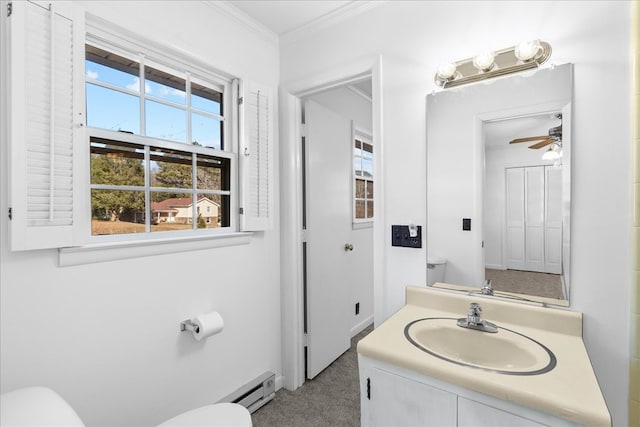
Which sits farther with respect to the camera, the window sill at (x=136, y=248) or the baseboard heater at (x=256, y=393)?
the baseboard heater at (x=256, y=393)

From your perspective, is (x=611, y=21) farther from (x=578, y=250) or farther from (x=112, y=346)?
(x=112, y=346)

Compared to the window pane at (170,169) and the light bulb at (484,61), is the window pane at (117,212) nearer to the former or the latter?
the window pane at (170,169)

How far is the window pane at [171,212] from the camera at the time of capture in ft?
5.50

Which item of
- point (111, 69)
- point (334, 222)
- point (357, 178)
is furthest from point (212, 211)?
point (357, 178)

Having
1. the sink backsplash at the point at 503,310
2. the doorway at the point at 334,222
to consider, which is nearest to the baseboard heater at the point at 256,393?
the doorway at the point at 334,222

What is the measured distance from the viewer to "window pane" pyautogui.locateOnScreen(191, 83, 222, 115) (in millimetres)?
1879

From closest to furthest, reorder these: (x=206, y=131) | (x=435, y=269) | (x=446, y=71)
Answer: (x=446, y=71) < (x=435, y=269) < (x=206, y=131)

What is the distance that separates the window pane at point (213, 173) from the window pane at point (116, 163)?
1.12ft

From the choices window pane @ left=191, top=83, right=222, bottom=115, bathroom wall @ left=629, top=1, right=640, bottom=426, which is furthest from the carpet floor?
window pane @ left=191, top=83, right=222, bottom=115

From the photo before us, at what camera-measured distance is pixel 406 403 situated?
44.4 inches

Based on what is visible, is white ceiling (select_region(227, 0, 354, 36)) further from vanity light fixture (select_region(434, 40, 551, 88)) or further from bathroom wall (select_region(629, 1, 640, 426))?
bathroom wall (select_region(629, 1, 640, 426))

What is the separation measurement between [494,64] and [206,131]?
157 centimetres

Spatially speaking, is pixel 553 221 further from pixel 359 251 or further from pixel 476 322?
pixel 359 251

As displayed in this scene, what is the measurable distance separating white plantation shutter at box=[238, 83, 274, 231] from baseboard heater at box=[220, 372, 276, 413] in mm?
993
